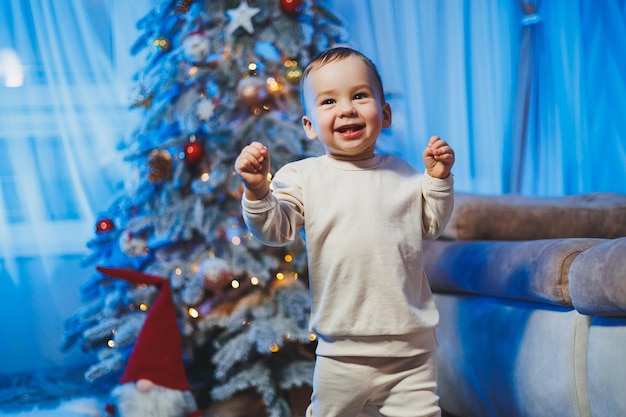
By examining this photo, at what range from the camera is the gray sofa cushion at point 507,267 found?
1474mm

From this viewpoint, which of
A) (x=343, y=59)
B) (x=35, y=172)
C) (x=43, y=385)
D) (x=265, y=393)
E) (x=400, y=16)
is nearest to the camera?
(x=343, y=59)

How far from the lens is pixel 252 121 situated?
7.37 feet

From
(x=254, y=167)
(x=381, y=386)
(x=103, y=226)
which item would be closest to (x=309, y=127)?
(x=254, y=167)

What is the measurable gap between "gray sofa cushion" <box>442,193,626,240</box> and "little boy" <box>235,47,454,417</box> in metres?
0.88

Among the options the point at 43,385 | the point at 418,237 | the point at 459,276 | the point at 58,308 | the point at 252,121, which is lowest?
the point at 43,385

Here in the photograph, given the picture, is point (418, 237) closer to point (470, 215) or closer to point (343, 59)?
point (343, 59)

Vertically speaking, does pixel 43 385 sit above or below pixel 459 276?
below

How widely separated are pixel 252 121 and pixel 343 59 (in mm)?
985

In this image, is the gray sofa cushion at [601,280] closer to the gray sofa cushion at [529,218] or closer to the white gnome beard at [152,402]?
the gray sofa cushion at [529,218]

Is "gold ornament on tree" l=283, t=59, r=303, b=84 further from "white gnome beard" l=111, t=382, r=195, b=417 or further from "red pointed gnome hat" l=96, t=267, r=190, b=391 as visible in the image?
"white gnome beard" l=111, t=382, r=195, b=417

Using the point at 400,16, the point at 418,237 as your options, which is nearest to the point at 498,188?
the point at 400,16

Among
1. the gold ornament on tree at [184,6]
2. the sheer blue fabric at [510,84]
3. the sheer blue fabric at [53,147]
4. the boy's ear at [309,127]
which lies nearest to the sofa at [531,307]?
the boy's ear at [309,127]

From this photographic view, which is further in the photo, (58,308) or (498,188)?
(498,188)

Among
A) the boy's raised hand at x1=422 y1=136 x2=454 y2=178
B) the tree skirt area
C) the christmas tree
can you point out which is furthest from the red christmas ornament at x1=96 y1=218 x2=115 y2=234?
the boy's raised hand at x1=422 y1=136 x2=454 y2=178
